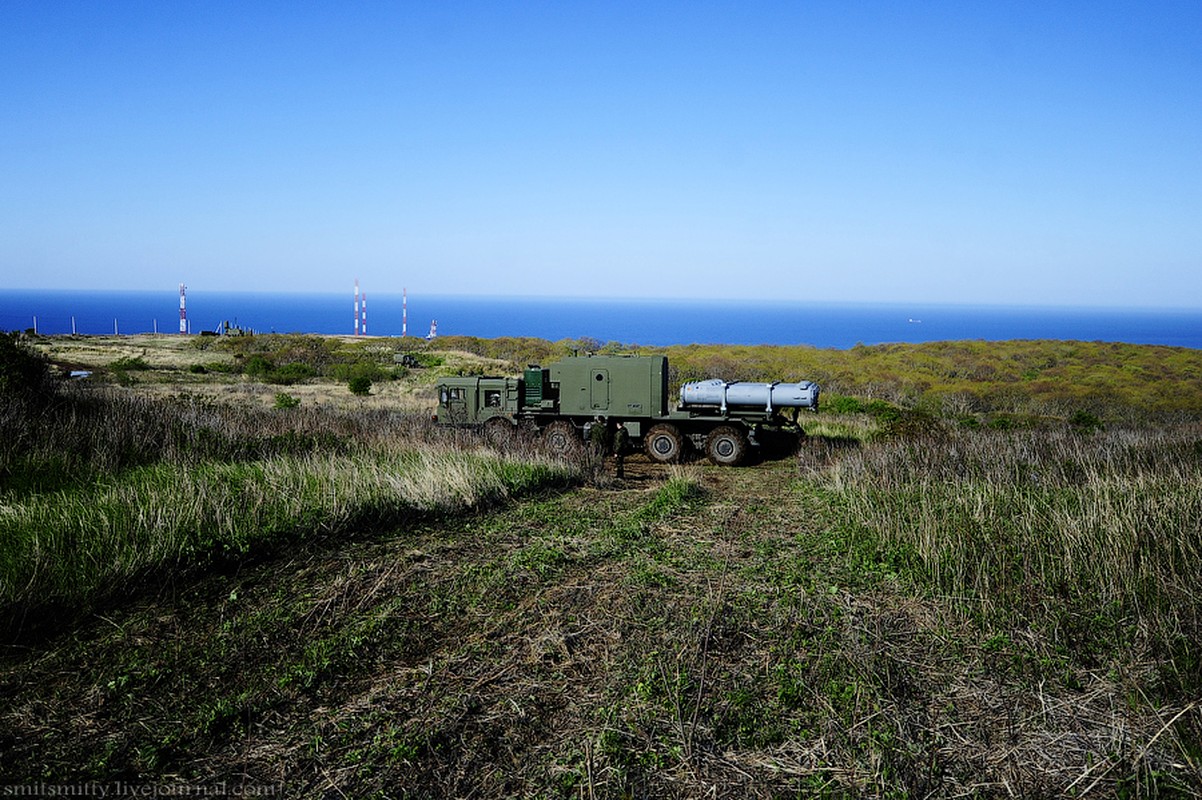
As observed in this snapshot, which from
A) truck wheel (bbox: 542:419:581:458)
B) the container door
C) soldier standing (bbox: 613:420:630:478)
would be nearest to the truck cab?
truck wheel (bbox: 542:419:581:458)

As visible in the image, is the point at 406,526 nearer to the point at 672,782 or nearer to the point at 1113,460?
the point at 672,782

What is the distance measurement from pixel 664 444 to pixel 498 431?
3.46 m

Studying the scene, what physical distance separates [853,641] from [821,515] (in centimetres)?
443

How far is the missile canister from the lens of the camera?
15289 mm

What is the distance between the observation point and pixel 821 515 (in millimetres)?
9758

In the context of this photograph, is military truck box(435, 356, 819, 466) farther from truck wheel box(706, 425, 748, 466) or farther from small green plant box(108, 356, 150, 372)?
small green plant box(108, 356, 150, 372)

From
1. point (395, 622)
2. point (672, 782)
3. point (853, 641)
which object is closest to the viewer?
point (672, 782)

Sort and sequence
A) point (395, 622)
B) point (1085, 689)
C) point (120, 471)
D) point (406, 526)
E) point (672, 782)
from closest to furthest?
point (672, 782) < point (1085, 689) < point (395, 622) < point (406, 526) < point (120, 471)

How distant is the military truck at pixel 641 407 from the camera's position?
15516mm

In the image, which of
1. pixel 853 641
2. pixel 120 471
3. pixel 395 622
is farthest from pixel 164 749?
pixel 120 471

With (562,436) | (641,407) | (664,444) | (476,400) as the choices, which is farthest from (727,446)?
(476,400)

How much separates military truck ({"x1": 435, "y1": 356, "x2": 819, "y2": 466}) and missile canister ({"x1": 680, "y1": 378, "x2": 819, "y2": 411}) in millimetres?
20

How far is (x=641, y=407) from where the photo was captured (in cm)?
Answer: 1569

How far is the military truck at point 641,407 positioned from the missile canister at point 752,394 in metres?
0.02
